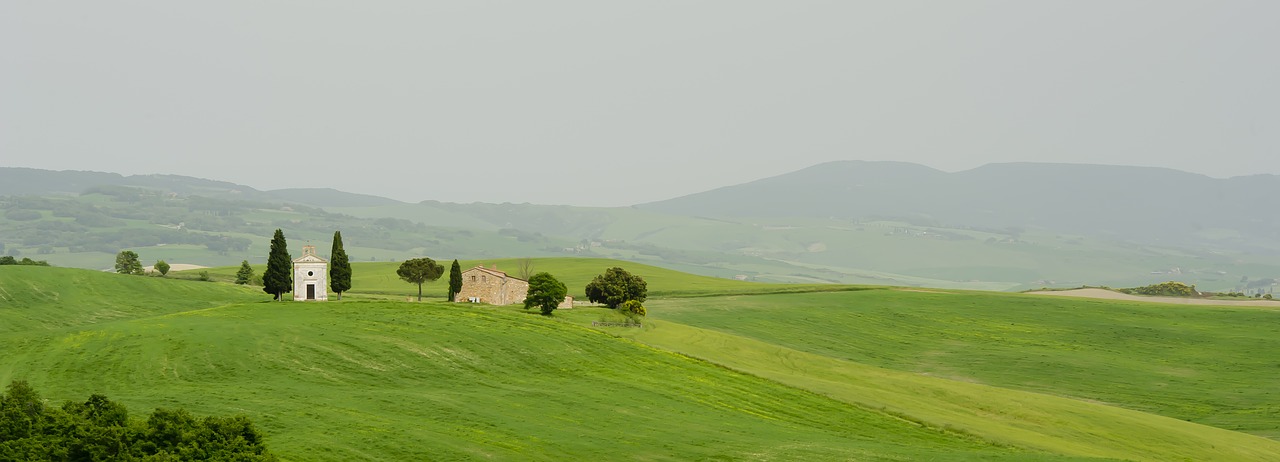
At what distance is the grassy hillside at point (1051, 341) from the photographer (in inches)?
3371

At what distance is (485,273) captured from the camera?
114250 mm

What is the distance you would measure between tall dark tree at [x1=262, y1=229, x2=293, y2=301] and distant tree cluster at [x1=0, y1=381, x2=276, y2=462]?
54.2 m

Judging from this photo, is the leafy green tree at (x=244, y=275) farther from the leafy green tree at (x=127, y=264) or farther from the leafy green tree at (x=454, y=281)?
the leafy green tree at (x=454, y=281)

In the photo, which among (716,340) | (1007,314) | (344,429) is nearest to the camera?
(344,429)

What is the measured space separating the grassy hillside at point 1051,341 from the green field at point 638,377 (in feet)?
1.51

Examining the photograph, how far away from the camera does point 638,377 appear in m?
68.4

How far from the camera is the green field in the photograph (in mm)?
48625

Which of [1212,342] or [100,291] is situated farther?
[1212,342]

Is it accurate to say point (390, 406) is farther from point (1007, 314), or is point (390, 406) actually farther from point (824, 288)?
point (824, 288)

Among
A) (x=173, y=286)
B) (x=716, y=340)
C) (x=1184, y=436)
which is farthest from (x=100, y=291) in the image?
(x=1184, y=436)

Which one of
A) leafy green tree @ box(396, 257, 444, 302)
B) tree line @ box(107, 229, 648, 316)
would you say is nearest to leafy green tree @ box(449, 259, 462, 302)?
tree line @ box(107, 229, 648, 316)

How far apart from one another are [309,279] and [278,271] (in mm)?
3155

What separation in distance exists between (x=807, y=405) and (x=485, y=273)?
5720 centimetres

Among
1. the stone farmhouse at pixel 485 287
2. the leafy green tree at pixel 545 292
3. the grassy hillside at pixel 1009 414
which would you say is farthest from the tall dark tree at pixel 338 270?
the grassy hillside at pixel 1009 414
